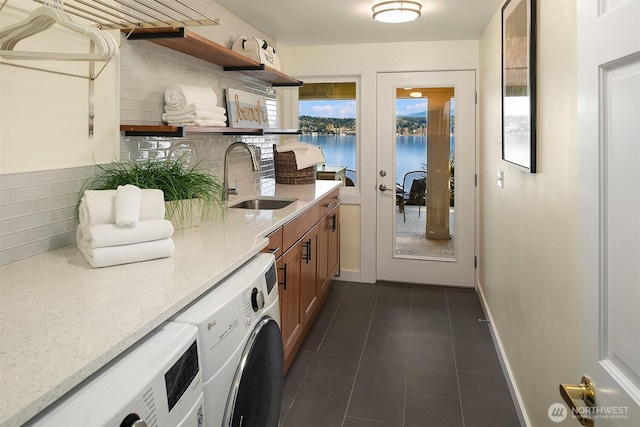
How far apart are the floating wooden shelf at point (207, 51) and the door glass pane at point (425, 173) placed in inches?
44.5

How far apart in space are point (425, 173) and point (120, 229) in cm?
321

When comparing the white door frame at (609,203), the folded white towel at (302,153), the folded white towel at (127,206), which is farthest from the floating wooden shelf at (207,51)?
the white door frame at (609,203)

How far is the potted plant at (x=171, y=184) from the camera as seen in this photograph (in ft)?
5.51

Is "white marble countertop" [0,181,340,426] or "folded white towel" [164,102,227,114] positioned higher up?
"folded white towel" [164,102,227,114]

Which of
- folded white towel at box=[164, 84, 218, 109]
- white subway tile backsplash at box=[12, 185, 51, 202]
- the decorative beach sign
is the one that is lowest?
white subway tile backsplash at box=[12, 185, 51, 202]

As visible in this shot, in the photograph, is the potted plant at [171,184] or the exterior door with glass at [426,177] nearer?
the potted plant at [171,184]

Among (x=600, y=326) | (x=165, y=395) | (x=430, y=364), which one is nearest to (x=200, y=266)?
(x=165, y=395)

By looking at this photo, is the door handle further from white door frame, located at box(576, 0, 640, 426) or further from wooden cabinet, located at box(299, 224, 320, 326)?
wooden cabinet, located at box(299, 224, 320, 326)

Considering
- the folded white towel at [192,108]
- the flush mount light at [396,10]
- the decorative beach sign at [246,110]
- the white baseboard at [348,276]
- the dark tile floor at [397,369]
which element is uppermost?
the flush mount light at [396,10]

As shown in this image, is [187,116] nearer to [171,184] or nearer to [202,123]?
[202,123]

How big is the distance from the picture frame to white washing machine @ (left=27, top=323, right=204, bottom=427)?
5.16 feet

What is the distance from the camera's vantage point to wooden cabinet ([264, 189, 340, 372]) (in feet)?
7.54

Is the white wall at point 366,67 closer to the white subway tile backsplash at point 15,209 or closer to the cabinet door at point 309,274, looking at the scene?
the cabinet door at point 309,274

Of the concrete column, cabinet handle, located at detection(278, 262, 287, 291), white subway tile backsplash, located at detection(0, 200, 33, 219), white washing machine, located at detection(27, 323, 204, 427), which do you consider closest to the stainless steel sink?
cabinet handle, located at detection(278, 262, 287, 291)
